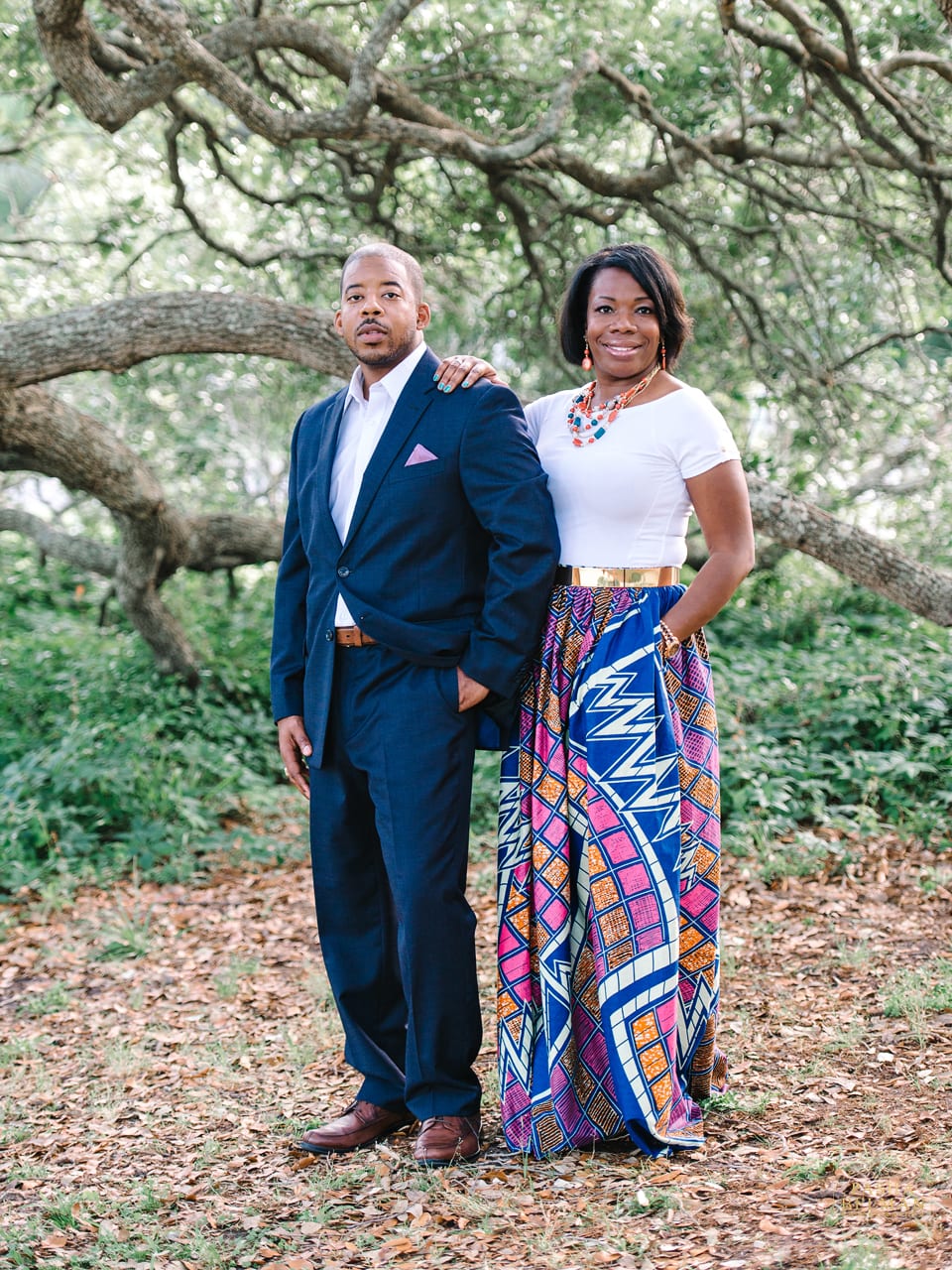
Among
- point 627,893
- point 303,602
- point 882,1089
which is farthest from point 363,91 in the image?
point 882,1089

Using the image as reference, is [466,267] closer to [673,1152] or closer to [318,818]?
[318,818]

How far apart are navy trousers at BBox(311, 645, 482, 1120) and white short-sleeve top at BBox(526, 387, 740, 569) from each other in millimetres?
476

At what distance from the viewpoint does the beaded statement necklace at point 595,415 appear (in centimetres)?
295

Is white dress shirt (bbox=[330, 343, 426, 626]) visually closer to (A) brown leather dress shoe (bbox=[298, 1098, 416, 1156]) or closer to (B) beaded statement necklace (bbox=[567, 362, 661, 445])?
(B) beaded statement necklace (bbox=[567, 362, 661, 445])

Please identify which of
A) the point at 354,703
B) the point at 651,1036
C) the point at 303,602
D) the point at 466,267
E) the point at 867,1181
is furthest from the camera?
the point at 466,267

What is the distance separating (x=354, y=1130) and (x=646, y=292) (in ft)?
7.02

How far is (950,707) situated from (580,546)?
12.4 feet

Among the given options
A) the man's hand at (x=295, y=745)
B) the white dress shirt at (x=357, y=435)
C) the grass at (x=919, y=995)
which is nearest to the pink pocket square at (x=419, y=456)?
the white dress shirt at (x=357, y=435)

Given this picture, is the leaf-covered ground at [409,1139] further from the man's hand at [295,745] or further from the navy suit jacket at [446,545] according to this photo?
the navy suit jacket at [446,545]

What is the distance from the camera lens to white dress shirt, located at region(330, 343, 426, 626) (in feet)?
10.0

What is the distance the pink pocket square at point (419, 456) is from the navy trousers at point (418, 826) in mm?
445

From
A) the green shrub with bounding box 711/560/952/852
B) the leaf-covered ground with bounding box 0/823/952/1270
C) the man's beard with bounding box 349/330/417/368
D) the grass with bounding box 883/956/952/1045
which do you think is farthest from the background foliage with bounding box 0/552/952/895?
the man's beard with bounding box 349/330/417/368

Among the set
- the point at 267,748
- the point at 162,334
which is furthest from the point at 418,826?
the point at 267,748

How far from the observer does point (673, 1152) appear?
9.35 ft
